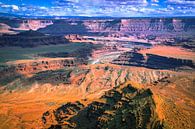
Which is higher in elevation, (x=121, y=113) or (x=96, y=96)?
(x=121, y=113)

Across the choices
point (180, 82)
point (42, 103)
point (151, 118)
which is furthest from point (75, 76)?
point (151, 118)

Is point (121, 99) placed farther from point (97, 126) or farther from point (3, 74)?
point (3, 74)

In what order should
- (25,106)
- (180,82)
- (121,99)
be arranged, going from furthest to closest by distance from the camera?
(25,106), (180,82), (121,99)

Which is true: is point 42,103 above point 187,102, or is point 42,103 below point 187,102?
below

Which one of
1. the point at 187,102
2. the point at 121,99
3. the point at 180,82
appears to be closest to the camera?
the point at 121,99

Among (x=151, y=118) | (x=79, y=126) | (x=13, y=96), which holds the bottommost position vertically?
(x=13, y=96)

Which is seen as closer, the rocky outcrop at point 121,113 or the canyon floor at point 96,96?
the rocky outcrop at point 121,113

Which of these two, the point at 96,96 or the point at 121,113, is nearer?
the point at 121,113

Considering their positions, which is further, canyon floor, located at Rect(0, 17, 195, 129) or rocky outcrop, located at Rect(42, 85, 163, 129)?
canyon floor, located at Rect(0, 17, 195, 129)
